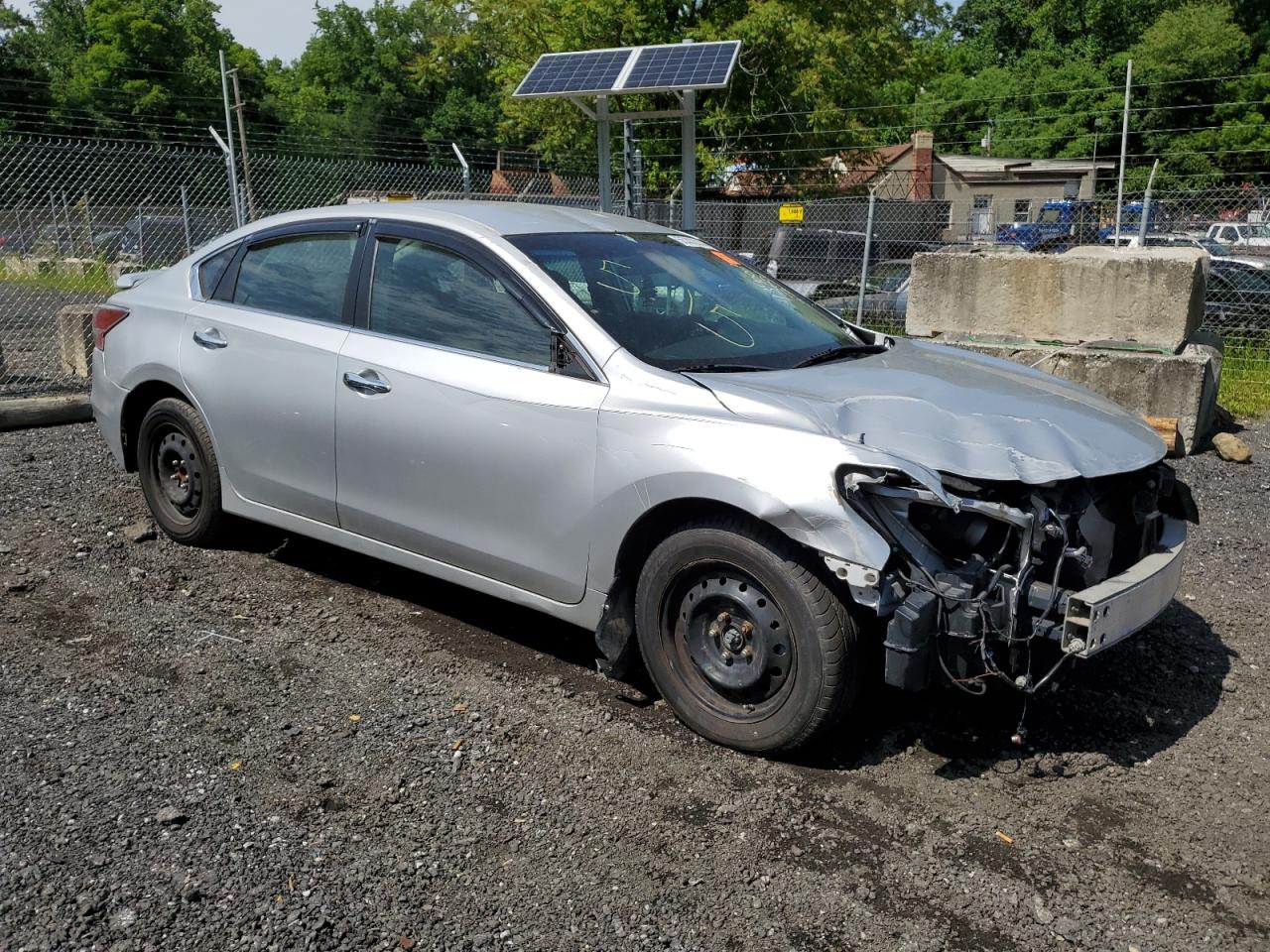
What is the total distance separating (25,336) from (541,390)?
13.0 metres

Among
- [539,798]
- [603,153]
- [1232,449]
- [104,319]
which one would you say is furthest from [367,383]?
[603,153]

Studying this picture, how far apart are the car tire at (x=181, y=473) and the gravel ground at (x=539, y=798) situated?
1.54ft

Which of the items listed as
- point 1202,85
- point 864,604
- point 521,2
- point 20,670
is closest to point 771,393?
point 864,604

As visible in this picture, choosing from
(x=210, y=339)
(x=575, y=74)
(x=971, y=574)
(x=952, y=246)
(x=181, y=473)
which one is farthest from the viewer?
(x=952, y=246)

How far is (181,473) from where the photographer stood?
5.55m

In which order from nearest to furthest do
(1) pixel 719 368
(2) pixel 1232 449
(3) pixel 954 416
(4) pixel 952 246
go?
(3) pixel 954 416, (1) pixel 719 368, (2) pixel 1232 449, (4) pixel 952 246

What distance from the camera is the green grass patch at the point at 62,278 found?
55.4ft

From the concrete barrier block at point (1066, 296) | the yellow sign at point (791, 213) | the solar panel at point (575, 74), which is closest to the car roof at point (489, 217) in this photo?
the concrete barrier block at point (1066, 296)

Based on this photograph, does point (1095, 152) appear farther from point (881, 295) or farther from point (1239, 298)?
point (881, 295)

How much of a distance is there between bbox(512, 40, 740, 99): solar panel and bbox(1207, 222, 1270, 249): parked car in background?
10.3m

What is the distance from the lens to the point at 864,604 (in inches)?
132

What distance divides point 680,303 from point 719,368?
50 centimetres

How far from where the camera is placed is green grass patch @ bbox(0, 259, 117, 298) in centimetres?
1689

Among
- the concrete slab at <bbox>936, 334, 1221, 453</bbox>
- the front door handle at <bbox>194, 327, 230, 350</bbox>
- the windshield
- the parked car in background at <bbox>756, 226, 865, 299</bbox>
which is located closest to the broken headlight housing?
the windshield
